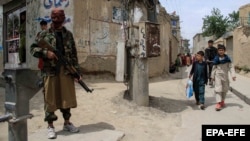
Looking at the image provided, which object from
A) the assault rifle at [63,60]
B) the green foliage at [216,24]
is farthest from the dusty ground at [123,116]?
the green foliage at [216,24]

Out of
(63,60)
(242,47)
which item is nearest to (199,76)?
(63,60)

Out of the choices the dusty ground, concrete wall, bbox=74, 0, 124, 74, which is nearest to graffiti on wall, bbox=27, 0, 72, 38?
concrete wall, bbox=74, 0, 124, 74

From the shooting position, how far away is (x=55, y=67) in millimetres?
4680

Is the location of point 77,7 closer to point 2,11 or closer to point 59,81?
point 2,11

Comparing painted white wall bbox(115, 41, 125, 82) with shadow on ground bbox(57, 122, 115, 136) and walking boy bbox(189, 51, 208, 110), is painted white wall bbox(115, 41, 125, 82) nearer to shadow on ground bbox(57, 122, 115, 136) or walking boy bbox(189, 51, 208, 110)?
shadow on ground bbox(57, 122, 115, 136)

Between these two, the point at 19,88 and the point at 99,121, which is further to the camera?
the point at 99,121

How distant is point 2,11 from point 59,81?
10.1 metres

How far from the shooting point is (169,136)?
5344 millimetres

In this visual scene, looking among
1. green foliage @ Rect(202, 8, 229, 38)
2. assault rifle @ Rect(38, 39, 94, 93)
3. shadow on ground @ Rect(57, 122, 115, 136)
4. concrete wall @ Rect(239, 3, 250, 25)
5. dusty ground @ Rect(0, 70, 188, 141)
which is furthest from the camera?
green foliage @ Rect(202, 8, 229, 38)

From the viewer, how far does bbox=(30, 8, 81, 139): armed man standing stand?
4.61 m

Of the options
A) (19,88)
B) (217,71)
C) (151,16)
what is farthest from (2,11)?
(19,88)

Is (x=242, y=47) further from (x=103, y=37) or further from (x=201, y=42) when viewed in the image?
(x=201, y=42)

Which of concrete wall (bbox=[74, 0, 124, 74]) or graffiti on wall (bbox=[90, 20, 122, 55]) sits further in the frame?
graffiti on wall (bbox=[90, 20, 122, 55])

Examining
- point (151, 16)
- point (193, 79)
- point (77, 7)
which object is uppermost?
point (77, 7)
